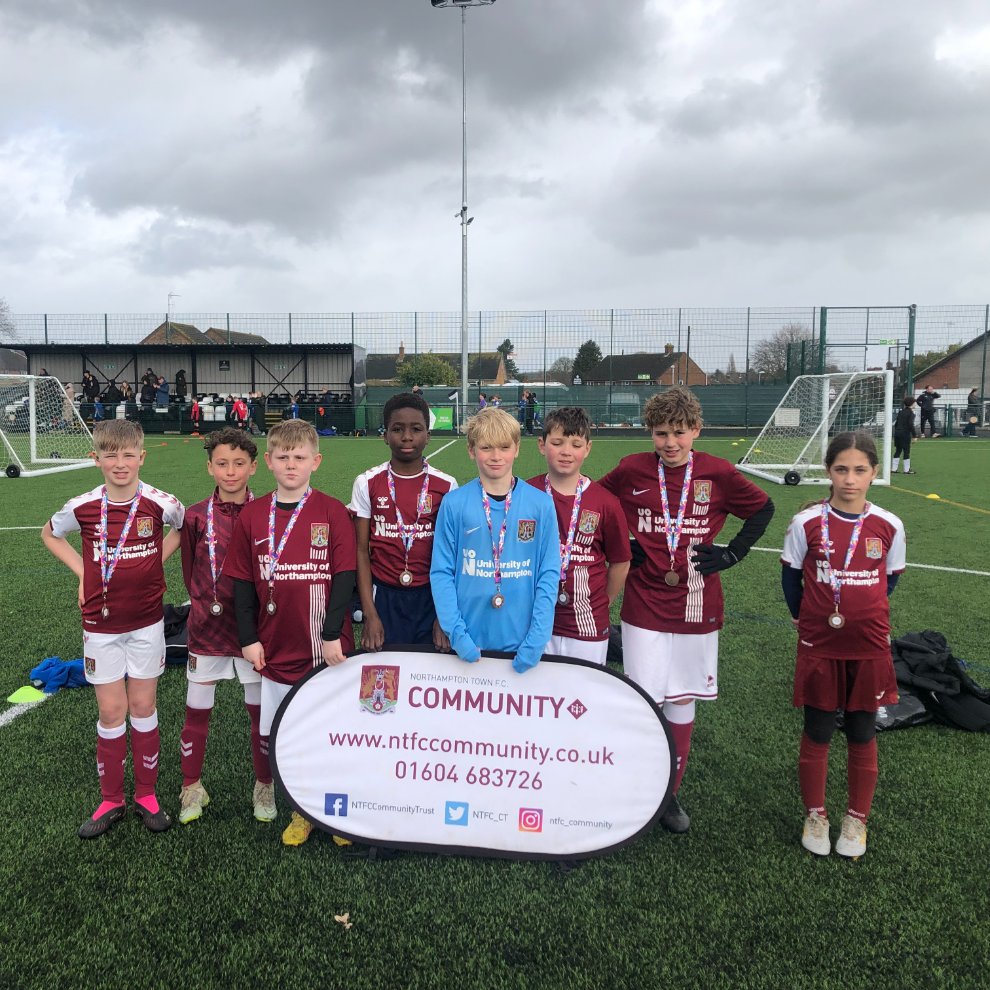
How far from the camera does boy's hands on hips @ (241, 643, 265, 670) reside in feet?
9.32

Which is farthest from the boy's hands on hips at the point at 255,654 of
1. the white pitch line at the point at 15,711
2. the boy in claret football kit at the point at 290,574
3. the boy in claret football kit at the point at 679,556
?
the white pitch line at the point at 15,711

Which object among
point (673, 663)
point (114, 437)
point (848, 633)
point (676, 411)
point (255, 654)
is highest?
point (676, 411)

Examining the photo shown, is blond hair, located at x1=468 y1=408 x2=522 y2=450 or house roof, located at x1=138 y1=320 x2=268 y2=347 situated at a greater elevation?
house roof, located at x1=138 y1=320 x2=268 y2=347

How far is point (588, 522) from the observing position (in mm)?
Result: 2941

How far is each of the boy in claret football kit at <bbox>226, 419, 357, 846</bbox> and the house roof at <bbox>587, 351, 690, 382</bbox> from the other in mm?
32719

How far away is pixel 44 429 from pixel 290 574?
62.0 ft

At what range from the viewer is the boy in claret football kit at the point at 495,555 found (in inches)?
107

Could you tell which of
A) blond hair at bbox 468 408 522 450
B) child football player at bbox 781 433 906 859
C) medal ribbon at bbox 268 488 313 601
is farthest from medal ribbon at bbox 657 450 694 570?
medal ribbon at bbox 268 488 313 601

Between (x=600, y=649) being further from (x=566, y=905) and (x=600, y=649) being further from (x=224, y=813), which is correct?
(x=224, y=813)

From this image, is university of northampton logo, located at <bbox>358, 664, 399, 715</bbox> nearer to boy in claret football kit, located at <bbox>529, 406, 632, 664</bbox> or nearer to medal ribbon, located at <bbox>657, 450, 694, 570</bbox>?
boy in claret football kit, located at <bbox>529, 406, 632, 664</bbox>

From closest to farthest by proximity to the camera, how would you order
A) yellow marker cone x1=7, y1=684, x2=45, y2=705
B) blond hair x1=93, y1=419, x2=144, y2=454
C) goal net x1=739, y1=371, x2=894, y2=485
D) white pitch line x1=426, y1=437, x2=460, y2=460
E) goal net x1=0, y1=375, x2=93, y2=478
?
blond hair x1=93, y1=419, x2=144, y2=454 < yellow marker cone x1=7, y1=684, x2=45, y2=705 < goal net x1=739, y1=371, x2=894, y2=485 < goal net x1=0, y1=375, x2=93, y2=478 < white pitch line x1=426, y1=437, x2=460, y2=460

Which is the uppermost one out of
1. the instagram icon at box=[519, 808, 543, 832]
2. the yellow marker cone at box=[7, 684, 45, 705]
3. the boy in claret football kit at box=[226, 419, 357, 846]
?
the boy in claret football kit at box=[226, 419, 357, 846]

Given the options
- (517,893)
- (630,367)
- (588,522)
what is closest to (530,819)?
(517,893)

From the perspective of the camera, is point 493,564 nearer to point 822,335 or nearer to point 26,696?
point 26,696
